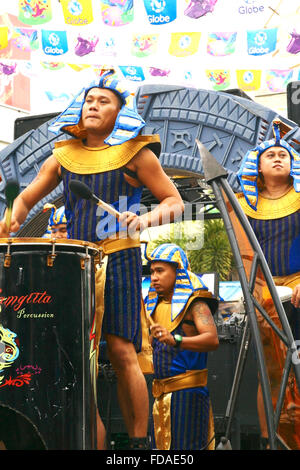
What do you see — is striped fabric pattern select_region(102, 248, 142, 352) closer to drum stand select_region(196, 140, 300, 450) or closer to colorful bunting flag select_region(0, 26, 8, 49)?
drum stand select_region(196, 140, 300, 450)

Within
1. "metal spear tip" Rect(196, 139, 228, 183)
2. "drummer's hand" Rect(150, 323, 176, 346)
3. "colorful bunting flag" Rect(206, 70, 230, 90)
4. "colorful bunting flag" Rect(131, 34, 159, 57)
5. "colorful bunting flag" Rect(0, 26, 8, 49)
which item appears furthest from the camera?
"colorful bunting flag" Rect(206, 70, 230, 90)

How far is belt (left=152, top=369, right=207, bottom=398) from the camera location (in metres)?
3.77

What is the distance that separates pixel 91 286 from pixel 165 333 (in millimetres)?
977

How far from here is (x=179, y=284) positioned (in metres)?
3.92

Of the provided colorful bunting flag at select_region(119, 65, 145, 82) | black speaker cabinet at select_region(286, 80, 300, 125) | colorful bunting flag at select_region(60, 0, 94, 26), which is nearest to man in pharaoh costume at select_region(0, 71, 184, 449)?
black speaker cabinet at select_region(286, 80, 300, 125)

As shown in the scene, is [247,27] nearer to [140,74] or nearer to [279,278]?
[140,74]

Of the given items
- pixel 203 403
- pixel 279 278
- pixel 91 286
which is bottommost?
pixel 203 403

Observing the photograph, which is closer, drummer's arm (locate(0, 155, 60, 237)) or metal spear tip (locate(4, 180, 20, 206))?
metal spear tip (locate(4, 180, 20, 206))

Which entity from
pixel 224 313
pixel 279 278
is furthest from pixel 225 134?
pixel 279 278

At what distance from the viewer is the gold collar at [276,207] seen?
12.1 feet

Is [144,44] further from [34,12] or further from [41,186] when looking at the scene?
[41,186]

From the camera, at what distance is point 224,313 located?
5.64 meters

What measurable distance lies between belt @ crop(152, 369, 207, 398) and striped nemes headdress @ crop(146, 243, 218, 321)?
32cm

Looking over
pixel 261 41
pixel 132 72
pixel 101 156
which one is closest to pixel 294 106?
pixel 261 41
